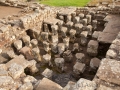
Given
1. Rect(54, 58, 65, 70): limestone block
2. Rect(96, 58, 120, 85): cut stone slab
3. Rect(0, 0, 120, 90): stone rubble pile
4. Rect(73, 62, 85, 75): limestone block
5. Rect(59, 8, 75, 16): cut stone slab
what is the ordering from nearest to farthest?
Rect(96, 58, 120, 85): cut stone slab, Rect(0, 0, 120, 90): stone rubble pile, Rect(73, 62, 85, 75): limestone block, Rect(54, 58, 65, 70): limestone block, Rect(59, 8, 75, 16): cut stone slab

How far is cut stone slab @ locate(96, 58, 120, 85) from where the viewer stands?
4.12m

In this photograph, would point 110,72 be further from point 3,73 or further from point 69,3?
point 69,3

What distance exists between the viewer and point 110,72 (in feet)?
13.9

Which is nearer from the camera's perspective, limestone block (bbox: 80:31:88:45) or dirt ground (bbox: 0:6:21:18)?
limestone block (bbox: 80:31:88:45)

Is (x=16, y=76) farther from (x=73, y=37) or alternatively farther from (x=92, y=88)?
(x=73, y=37)

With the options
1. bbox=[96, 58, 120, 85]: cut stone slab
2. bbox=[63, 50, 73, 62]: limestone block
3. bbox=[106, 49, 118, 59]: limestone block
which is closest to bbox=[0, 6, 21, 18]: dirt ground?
bbox=[63, 50, 73, 62]: limestone block

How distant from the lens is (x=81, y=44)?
31.4 ft

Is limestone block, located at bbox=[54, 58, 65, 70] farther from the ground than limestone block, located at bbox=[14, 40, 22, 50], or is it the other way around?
limestone block, located at bbox=[14, 40, 22, 50]

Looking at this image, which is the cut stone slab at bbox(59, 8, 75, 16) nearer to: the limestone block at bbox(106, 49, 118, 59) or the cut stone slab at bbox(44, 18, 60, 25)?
the cut stone slab at bbox(44, 18, 60, 25)

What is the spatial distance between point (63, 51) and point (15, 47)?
2.56m

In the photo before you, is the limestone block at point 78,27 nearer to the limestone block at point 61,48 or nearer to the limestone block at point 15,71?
the limestone block at point 61,48

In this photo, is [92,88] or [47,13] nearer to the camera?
[92,88]

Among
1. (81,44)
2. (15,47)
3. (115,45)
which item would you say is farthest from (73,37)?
(115,45)

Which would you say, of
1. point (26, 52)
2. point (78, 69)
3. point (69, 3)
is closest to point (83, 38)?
point (78, 69)
